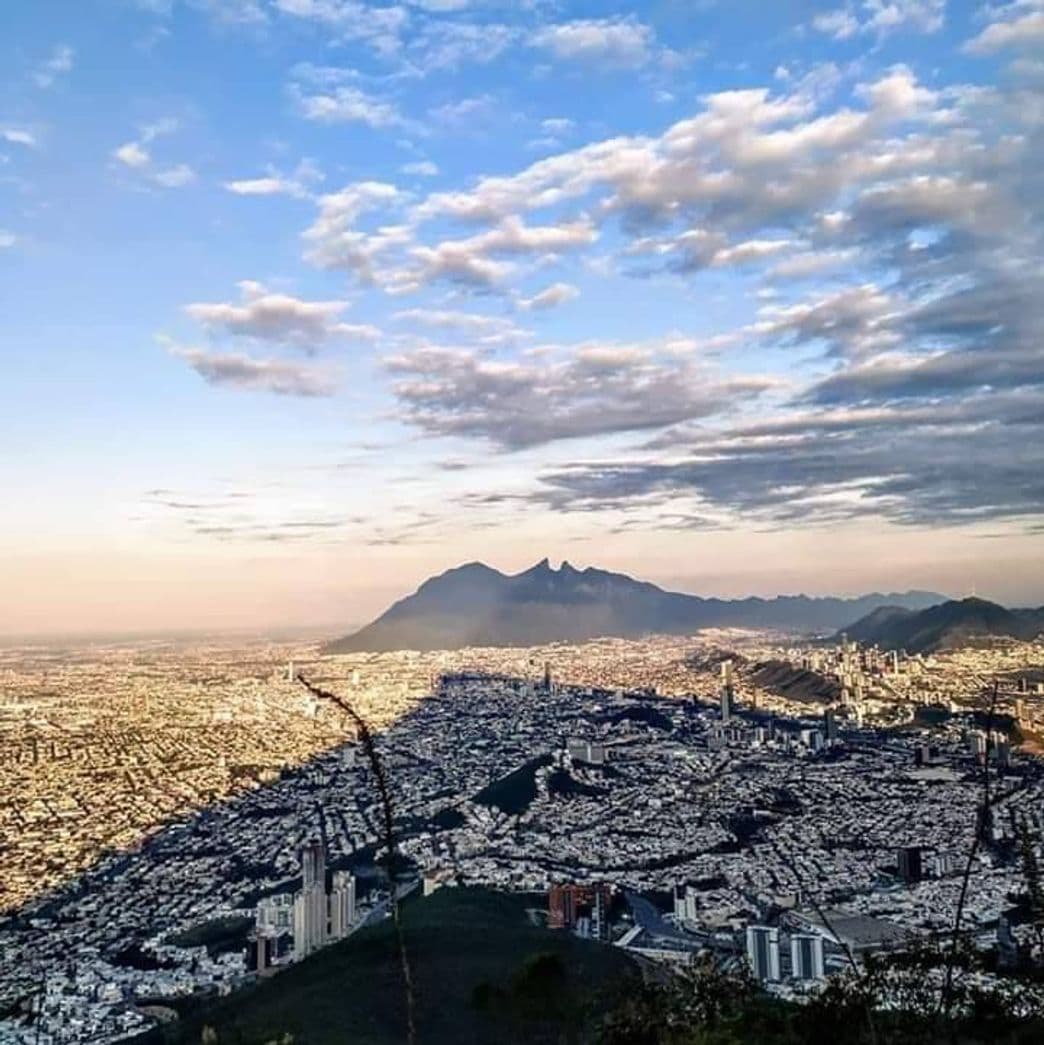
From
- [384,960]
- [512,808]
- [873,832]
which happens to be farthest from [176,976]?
[873,832]

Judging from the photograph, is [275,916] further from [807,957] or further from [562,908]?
[807,957]

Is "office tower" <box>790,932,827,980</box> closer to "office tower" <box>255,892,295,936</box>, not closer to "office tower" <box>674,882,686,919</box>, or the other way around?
"office tower" <box>674,882,686,919</box>

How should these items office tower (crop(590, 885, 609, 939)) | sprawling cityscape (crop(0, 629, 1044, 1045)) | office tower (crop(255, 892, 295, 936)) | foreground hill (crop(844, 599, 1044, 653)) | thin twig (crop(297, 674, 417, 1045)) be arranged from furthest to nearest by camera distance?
foreground hill (crop(844, 599, 1044, 653)) < office tower (crop(255, 892, 295, 936)) < office tower (crop(590, 885, 609, 939)) < sprawling cityscape (crop(0, 629, 1044, 1045)) < thin twig (crop(297, 674, 417, 1045))

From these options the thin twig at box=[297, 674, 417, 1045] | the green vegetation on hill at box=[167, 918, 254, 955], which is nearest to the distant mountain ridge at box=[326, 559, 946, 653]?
the green vegetation on hill at box=[167, 918, 254, 955]

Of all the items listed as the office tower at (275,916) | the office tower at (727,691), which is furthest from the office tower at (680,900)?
the office tower at (727,691)

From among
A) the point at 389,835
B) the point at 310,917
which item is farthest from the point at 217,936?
the point at 389,835
